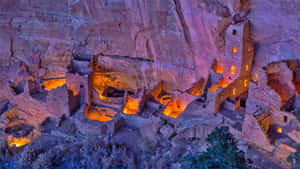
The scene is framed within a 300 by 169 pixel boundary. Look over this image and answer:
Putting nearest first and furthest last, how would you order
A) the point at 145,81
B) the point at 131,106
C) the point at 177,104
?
1. the point at 177,104
2. the point at 131,106
3. the point at 145,81

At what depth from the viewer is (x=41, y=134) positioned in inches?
637

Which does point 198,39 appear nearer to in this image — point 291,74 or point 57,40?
point 291,74

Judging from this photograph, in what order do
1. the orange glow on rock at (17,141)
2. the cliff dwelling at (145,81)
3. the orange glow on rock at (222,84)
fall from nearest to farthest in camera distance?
the cliff dwelling at (145,81), the orange glow on rock at (222,84), the orange glow on rock at (17,141)

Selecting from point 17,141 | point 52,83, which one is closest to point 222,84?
point 52,83

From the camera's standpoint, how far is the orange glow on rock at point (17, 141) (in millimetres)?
16197

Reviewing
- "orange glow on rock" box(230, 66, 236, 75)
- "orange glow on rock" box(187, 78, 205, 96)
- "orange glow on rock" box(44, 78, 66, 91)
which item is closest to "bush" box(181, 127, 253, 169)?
"orange glow on rock" box(230, 66, 236, 75)

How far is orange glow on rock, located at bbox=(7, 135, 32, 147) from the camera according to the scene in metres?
16.2

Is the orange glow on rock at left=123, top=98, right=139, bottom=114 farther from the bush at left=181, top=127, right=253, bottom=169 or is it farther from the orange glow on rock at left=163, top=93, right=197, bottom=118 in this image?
the bush at left=181, top=127, right=253, bottom=169

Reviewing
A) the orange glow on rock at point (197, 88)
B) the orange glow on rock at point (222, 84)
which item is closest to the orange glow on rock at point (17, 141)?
the orange glow on rock at point (197, 88)

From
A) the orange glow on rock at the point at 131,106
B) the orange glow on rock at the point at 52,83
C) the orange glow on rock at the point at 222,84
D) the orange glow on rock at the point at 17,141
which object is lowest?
the orange glow on rock at the point at 17,141

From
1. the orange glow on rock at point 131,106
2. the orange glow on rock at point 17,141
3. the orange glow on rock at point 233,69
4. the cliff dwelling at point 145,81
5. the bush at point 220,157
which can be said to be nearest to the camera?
the bush at point 220,157

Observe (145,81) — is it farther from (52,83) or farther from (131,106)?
(52,83)

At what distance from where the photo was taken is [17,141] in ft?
53.6

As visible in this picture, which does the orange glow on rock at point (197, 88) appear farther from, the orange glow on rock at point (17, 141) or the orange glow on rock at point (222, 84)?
the orange glow on rock at point (17, 141)
